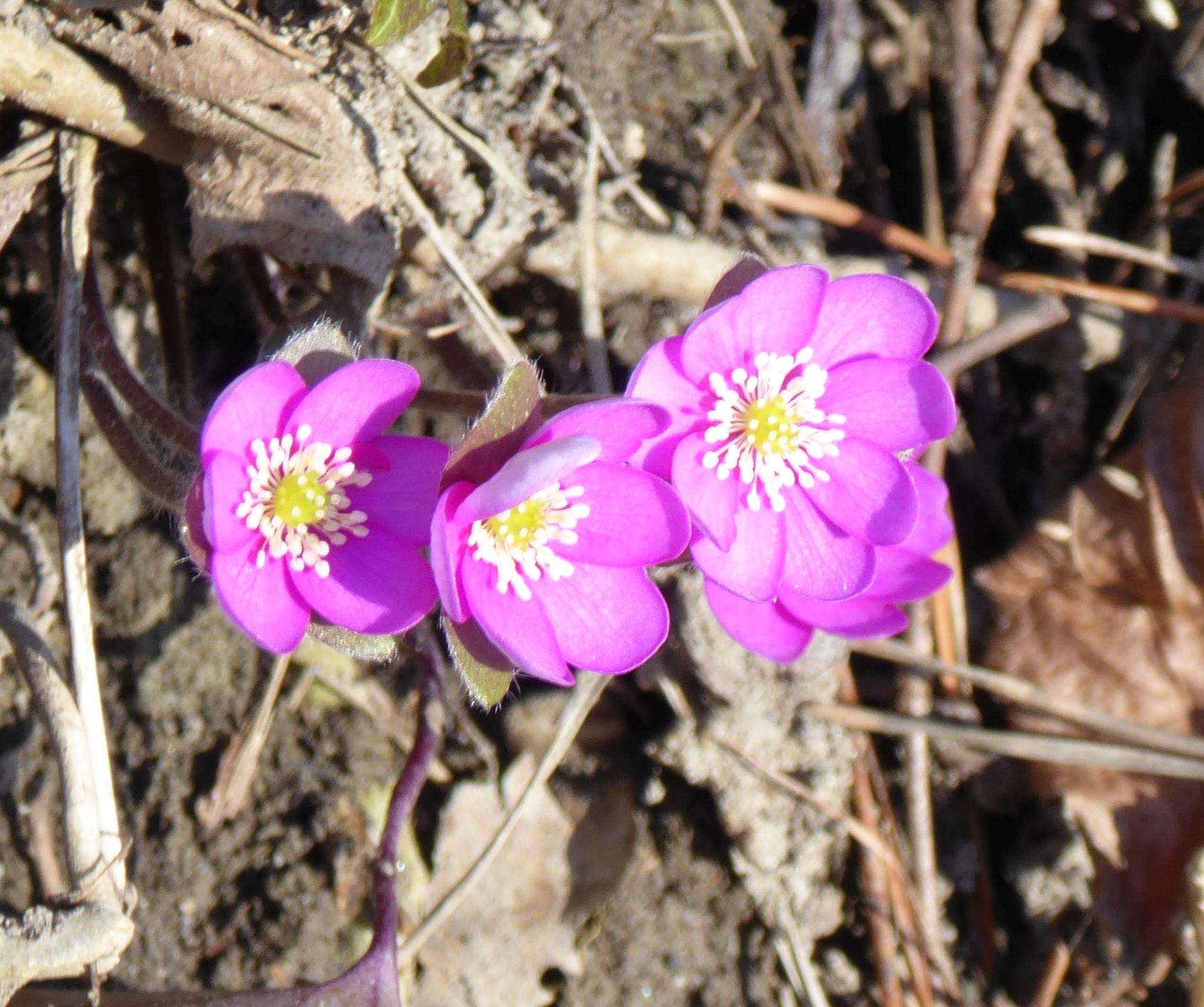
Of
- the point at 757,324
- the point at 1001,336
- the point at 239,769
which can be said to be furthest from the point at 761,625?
the point at 239,769

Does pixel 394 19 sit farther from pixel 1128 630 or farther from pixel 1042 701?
pixel 1128 630

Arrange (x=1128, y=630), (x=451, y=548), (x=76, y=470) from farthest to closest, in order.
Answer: (x=1128, y=630) → (x=76, y=470) → (x=451, y=548)

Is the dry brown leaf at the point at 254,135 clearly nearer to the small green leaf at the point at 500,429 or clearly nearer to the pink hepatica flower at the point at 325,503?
the pink hepatica flower at the point at 325,503

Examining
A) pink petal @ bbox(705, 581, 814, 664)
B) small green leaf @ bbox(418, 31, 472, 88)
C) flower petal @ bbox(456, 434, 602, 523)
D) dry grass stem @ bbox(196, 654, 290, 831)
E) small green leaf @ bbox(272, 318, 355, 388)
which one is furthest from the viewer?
dry grass stem @ bbox(196, 654, 290, 831)

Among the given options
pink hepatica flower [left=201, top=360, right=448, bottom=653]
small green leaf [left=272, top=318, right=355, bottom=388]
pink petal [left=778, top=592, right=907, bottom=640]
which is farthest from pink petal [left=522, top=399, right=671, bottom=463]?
pink petal [left=778, top=592, right=907, bottom=640]

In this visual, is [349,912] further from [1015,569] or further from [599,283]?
[1015,569]

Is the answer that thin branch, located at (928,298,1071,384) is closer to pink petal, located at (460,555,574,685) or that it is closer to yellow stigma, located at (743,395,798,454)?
yellow stigma, located at (743,395,798,454)
